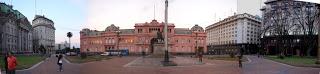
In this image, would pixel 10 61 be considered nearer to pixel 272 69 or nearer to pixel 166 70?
pixel 166 70

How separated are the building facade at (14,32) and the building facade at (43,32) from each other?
0.72ft

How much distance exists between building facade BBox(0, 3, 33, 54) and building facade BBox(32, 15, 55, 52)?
0.22 meters

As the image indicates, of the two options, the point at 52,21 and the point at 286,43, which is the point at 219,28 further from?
the point at 286,43

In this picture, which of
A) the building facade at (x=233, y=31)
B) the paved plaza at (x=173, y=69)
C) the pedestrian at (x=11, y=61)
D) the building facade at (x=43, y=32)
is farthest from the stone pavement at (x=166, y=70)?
the building facade at (x=43, y=32)

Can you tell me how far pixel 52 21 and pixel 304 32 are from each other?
29.5m

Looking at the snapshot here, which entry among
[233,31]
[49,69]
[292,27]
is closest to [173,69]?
[49,69]

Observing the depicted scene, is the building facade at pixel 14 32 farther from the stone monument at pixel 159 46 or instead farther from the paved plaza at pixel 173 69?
the stone monument at pixel 159 46

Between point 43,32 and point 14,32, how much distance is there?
51.2 inches

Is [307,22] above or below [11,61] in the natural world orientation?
above

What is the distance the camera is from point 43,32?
26.3 ft

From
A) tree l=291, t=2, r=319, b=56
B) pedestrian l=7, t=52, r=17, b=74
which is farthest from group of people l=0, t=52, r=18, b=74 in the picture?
tree l=291, t=2, r=319, b=56

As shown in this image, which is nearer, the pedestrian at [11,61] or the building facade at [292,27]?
the pedestrian at [11,61]

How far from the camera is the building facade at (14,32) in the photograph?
8.48 meters

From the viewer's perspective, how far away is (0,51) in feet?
26.7
